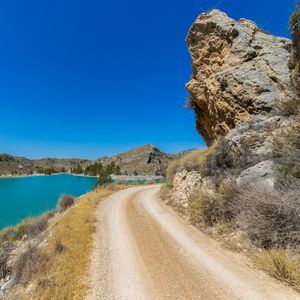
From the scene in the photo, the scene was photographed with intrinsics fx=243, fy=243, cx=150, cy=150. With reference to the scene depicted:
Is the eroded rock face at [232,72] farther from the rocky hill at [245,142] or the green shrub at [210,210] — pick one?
the green shrub at [210,210]

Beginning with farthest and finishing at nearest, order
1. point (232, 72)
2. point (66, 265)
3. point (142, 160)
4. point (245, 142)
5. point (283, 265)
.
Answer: point (142, 160)
point (232, 72)
point (245, 142)
point (66, 265)
point (283, 265)

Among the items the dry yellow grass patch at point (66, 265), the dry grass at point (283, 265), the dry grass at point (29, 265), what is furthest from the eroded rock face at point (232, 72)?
the dry grass at point (29, 265)

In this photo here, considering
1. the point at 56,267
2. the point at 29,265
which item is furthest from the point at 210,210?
the point at 29,265

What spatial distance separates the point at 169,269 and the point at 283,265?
8.85 feet

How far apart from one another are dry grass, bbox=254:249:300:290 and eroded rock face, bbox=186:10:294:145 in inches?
371

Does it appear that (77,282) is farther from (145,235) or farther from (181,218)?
(181,218)

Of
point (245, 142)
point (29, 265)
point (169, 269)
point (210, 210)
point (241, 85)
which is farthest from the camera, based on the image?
point (241, 85)

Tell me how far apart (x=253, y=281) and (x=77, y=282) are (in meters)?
4.04

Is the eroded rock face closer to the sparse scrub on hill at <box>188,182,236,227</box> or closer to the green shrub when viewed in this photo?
the sparse scrub on hill at <box>188,182,236,227</box>

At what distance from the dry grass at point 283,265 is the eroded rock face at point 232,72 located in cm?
942

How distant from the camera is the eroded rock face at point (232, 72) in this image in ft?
48.7

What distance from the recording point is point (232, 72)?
1664 centimetres

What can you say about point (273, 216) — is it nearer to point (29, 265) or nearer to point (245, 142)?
point (245, 142)

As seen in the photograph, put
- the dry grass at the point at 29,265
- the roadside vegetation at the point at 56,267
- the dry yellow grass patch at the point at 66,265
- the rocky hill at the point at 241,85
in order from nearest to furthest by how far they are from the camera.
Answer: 1. the dry yellow grass patch at the point at 66,265
2. the roadside vegetation at the point at 56,267
3. the dry grass at the point at 29,265
4. the rocky hill at the point at 241,85
